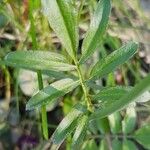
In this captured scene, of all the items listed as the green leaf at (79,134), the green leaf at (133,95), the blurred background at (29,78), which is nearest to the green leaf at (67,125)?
the green leaf at (79,134)

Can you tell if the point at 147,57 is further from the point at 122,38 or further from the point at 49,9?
the point at 49,9

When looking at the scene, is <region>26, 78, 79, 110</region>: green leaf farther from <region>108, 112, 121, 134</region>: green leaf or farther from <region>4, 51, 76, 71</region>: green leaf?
<region>108, 112, 121, 134</region>: green leaf

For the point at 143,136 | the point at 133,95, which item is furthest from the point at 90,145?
the point at 133,95

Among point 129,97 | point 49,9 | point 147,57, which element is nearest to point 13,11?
point 147,57

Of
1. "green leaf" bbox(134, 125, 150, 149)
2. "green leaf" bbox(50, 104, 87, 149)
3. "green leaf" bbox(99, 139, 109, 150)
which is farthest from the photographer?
"green leaf" bbox(99, 139, 109, 150)

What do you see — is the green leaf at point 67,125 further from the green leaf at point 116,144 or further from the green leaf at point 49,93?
the green leaf at point 116,144

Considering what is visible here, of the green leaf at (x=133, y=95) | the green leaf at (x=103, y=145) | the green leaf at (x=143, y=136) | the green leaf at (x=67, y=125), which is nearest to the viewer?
the green leaf at (x=133, y=95)

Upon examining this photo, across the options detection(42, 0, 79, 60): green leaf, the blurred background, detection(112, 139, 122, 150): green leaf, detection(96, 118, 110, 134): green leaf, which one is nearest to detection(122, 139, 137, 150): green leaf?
detection(112, 139, 122, 150): green leaf
